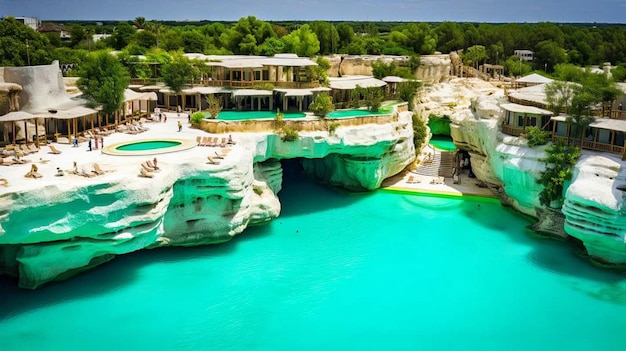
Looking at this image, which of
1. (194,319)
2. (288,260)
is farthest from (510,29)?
(194,319)

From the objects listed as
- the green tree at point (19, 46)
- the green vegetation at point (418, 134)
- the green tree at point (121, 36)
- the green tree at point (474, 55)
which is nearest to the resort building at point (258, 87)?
the green vegetation at point (418, 134)

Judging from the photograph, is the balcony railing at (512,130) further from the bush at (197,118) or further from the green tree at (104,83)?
the green tree at (104,83)

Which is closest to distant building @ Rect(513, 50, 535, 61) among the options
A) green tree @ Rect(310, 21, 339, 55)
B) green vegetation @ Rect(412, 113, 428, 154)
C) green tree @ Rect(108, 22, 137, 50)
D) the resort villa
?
green tree @ Rect(310, 21, 339, 55)

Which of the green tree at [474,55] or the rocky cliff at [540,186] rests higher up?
the green tree at [474,55]

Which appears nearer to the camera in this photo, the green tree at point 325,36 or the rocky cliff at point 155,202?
the rocky cliff at point 155,202

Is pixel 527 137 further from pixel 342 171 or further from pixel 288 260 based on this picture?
pixel 288 260

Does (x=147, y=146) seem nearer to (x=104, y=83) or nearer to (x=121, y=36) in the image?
(x=104, y=83)

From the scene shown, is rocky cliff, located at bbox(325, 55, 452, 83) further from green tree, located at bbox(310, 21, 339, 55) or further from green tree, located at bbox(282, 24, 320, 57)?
green tree, located at bbox(310, 21, 339, 55)
